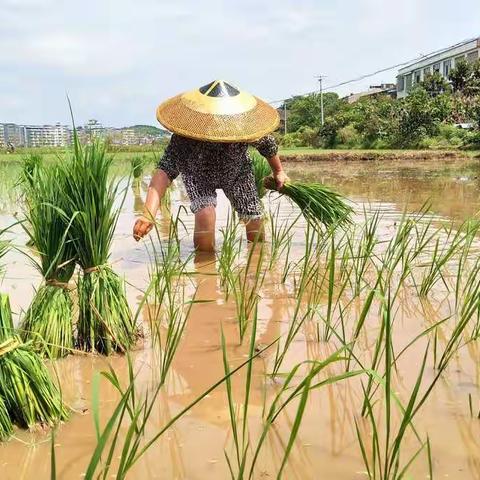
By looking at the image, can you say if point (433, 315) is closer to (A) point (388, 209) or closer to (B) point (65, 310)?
(B) point (65, 310)

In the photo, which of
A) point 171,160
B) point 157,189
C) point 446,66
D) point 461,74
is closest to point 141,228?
point 157,189

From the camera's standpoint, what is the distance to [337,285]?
295cm

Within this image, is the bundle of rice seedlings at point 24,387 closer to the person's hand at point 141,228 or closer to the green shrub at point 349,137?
the person's hand at point 141,228

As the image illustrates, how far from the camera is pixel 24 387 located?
155 cm

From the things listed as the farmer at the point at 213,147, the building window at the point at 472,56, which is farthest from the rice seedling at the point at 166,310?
the building window at the point at 472,56

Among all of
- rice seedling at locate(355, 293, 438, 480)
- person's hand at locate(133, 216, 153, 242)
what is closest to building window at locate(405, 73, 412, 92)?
person's hand at locate(133, 216, 153, 242)

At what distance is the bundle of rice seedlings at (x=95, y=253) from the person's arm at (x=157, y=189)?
59 centimetres

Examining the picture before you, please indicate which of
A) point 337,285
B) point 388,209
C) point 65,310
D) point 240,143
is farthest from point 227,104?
point 388,209

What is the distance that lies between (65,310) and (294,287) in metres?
1.12

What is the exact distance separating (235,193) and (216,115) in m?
0.59

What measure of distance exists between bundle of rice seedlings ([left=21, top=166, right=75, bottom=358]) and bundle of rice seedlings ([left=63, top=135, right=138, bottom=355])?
36mm

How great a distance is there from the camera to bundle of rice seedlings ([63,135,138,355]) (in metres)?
2.08

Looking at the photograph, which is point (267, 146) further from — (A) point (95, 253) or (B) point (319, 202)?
(A) point (95, 253)

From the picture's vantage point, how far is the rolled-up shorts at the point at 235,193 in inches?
148
